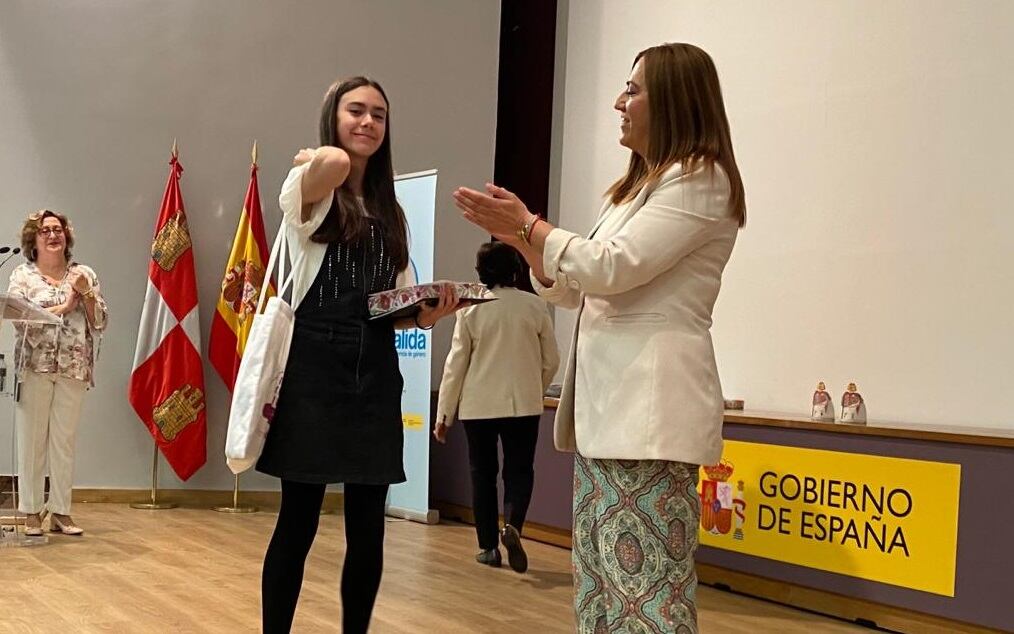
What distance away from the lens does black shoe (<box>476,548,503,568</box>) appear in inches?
229

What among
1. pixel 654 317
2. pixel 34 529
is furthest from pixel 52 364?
pixel 654 317

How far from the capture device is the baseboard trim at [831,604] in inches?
178

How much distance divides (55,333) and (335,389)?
12.6 ft

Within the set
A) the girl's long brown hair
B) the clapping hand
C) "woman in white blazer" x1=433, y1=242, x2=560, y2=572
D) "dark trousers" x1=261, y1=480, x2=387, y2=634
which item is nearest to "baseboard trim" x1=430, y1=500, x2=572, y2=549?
"woman in white blazer" x1=433, y1=242, x2=560, y2=572

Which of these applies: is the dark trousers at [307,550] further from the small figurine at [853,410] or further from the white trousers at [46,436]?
the white trousers at [46,436]

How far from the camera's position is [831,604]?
16.2ft

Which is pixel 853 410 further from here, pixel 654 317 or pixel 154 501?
pixel 154 501

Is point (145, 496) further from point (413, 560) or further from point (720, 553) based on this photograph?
point (720, 553)

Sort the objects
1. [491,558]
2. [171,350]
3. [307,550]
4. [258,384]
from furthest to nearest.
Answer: [171,350]
[491,558]
[307,550]
[258,384]

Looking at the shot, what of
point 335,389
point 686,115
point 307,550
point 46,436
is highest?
point 686,115

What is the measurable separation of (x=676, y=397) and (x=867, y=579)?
301 centimetres

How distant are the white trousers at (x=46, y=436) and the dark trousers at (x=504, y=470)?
2111mm

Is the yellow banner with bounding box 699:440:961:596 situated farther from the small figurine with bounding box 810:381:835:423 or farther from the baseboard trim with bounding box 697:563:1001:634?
the small figurine with bounding box 810:381:835:423

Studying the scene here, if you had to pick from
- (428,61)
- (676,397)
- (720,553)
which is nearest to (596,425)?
(676,397)
